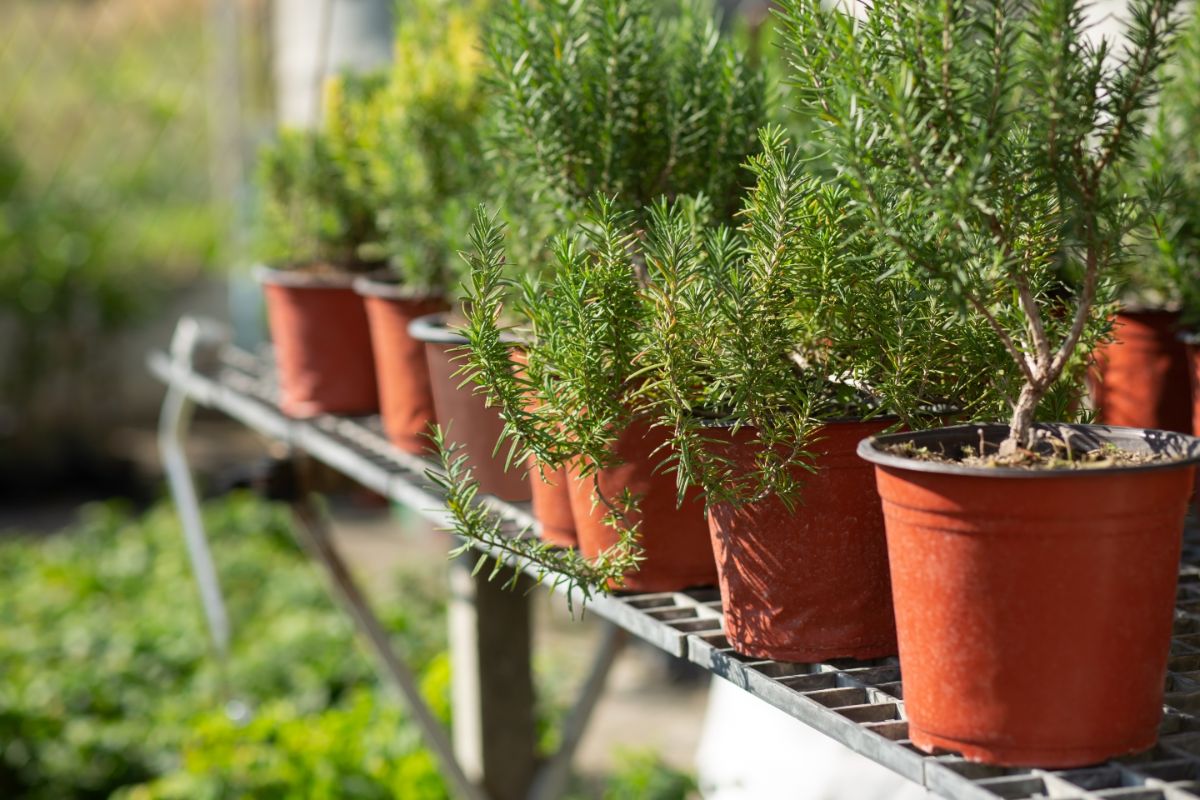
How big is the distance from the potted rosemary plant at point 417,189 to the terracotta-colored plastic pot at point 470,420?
18 cm

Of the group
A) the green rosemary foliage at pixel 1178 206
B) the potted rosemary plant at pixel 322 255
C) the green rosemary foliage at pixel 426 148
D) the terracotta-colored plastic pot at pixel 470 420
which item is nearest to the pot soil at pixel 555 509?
the terracotta-colored plastic pot at pixel 470 420

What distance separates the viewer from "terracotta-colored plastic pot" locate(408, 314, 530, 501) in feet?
4.95

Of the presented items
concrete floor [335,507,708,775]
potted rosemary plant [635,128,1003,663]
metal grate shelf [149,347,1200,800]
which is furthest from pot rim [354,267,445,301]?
concrete floor [335,507,708,775]

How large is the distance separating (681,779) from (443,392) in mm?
1306

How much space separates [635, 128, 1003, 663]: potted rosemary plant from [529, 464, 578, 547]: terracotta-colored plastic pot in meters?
0.26

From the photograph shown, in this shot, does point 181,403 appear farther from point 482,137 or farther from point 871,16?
point 871,16

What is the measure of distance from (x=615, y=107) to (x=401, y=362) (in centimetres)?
62

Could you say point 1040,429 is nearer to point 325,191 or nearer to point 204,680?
point 325,191

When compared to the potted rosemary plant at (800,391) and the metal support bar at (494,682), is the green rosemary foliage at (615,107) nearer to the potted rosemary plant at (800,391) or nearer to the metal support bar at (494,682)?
the potted rosemary plant at (800,391)

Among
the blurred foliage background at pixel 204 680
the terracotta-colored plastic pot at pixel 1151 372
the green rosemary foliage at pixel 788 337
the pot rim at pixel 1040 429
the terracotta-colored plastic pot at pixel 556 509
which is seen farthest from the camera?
the blurred foliage background at pixel 204 680

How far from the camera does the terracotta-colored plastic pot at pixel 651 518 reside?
1237 mm

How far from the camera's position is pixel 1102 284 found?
1065mm

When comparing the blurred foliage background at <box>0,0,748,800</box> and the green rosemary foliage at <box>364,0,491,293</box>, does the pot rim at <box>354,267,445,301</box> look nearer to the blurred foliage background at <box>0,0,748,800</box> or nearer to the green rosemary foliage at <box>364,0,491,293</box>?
the green rosemary foliage at <box>364,0,491,293</box>

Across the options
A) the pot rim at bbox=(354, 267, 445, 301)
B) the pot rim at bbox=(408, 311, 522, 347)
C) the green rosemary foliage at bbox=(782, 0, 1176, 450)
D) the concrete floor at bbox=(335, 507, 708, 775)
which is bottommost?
the concrete floor at bbox=(335, 507, 708, 775)
